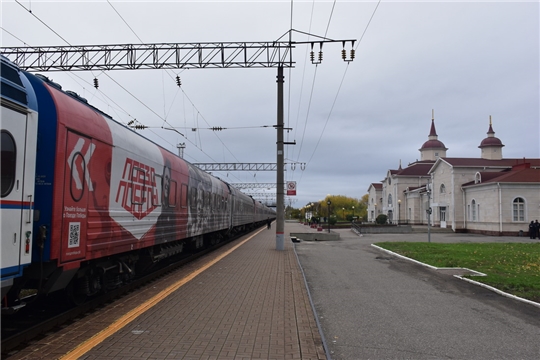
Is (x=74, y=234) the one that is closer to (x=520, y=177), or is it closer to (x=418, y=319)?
(x=418, y=319)

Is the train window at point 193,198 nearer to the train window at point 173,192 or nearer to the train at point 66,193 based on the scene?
the train window at point 173,192

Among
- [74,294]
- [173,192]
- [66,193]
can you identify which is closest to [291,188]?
[173,192]

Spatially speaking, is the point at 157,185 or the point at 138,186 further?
the point at 157,185

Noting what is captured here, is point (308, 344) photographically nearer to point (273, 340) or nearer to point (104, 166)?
point (273, 340)

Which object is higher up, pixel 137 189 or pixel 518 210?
pixel 137 189

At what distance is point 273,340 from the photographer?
5543mm

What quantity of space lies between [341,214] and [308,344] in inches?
4062

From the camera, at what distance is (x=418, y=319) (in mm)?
6902

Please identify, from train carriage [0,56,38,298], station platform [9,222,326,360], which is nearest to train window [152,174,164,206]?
station platform [9,222,326,360]

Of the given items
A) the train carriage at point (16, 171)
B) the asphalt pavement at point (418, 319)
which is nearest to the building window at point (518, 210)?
the asphalt pavement at point (418, 319)

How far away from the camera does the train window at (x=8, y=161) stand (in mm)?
4258

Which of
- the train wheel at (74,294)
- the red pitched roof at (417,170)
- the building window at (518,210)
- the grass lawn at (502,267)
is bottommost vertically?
the grass lawn at (502,267)

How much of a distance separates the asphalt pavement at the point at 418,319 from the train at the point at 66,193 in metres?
3.56

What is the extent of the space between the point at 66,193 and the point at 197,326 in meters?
2.57
